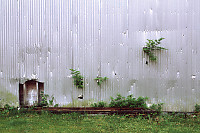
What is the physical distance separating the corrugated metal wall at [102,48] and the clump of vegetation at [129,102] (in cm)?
15

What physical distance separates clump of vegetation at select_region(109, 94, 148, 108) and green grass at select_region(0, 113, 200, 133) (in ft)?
1.23

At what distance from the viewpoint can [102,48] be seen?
424 cm

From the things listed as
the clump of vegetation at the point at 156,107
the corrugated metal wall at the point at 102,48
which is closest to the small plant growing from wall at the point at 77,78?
the corrugated metal wall at the point at 102,48

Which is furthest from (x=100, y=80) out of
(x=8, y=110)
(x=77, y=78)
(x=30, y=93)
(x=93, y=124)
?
(x=8, y=110)

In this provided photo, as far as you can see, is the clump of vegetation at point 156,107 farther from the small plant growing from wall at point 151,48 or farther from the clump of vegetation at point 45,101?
the clump of vegetation at point 45,101

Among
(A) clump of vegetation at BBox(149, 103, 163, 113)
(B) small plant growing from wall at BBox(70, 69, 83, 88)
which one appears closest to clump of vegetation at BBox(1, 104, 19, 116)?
(B) small plant growing from wall at BBox(70, 69, 83, 88)

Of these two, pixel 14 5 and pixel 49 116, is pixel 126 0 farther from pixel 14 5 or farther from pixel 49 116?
pixel 49 116

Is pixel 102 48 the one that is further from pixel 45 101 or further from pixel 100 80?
pixel 45 101

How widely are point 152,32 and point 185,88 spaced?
70.9 inches

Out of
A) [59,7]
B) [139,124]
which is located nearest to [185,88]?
[139,124]

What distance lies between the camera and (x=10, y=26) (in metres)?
4.41

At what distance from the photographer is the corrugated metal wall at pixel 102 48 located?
13.3 ft

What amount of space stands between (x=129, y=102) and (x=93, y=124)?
1.23 metres

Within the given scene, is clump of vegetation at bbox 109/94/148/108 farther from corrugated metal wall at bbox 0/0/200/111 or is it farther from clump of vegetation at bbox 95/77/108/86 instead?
clump of vegetation at bbox 95/77/108/86
